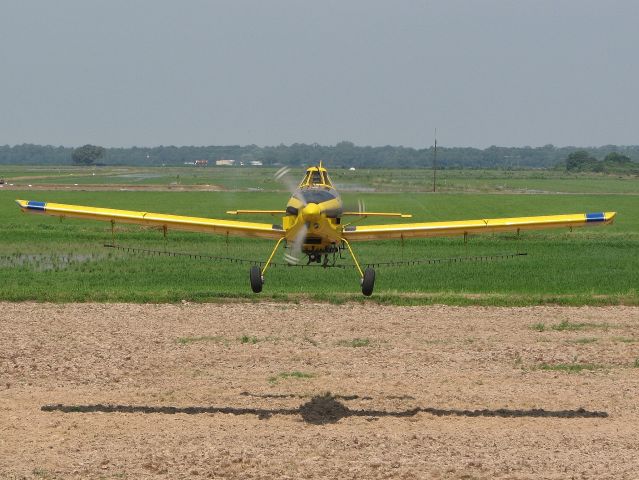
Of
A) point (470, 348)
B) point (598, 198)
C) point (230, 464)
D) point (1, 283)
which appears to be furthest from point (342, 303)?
point (598, 198)

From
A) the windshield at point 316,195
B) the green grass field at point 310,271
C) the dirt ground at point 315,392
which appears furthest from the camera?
the green grass field at point 310,271

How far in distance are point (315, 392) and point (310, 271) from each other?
21924mm

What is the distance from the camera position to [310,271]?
4556cm

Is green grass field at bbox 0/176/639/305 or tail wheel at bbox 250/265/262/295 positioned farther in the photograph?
green grass field at bbox 0/176/639/305

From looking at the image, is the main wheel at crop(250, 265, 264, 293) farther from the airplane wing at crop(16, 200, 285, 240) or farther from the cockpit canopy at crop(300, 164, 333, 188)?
the cockpit canopy at crop(300, 164, 333, 188)

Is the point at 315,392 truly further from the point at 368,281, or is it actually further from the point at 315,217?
the point at 315,217

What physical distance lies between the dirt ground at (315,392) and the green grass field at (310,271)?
2.51 metres

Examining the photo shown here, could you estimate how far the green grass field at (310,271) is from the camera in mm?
37875

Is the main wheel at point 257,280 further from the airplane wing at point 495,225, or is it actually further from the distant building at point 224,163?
the distant building at point 224,163

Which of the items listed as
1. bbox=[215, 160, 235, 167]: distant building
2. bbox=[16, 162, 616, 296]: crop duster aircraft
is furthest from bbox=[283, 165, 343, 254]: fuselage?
bbox=[215, 160, 235, 167]: distant building

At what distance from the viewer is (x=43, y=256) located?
49875 millimetres

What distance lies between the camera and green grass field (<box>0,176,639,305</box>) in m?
37.9

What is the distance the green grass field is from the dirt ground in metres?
2.51

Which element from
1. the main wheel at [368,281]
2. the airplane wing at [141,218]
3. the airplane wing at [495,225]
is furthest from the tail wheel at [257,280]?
the airplane wing at [495,225]
